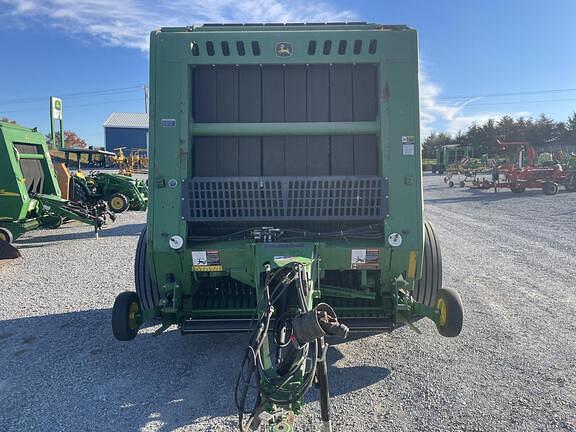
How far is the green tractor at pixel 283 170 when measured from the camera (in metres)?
3.57

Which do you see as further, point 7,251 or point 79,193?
point 79,193

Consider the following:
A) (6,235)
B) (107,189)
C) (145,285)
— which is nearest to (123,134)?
(107,189)

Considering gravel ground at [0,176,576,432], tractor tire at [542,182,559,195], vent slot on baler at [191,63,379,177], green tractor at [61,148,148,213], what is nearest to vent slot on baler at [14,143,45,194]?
green tractor at [61,148,148,213]

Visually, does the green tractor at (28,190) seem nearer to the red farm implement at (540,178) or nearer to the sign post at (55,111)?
the sign post at (55,111)

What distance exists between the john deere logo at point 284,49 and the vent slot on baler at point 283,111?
209 mm

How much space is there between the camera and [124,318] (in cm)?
370

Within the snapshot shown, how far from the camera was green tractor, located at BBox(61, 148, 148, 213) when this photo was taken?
14506 mm

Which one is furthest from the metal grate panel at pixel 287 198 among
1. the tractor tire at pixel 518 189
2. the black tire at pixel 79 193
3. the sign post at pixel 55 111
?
the sign post at pixel 55 111

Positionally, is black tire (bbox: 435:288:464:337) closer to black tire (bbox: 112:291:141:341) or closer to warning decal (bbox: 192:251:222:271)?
warning decal (bbox: 192:251:222:271)

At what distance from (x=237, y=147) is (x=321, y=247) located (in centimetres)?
115

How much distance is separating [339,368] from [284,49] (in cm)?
266

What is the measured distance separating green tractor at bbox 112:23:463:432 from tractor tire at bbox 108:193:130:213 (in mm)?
11769

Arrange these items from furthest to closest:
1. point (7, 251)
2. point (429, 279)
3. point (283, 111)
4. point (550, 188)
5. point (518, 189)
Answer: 1. point (518, 189)
2. point (550, 188)
3. point (7, 251)
4. point (429, 279)
5. point (283, 111)

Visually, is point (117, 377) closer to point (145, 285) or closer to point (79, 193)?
point (145, 285)
